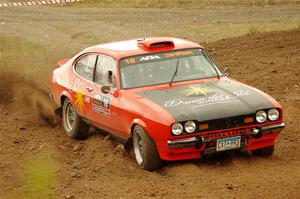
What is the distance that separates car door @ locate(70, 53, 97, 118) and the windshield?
81cm

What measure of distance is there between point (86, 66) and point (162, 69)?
1454 millimetres

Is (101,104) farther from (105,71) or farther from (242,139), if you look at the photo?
(242,139)

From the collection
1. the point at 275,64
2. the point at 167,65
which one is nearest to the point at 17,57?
the point at 275,64

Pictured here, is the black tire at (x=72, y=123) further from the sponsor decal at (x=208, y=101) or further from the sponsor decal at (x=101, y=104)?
the sponsor decal at (x=208, y=101)

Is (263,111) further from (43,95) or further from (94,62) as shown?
(43,95)

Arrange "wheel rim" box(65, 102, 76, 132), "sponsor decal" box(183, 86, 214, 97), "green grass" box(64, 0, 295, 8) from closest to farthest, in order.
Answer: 1. "sponsor decal" box(183, 86, 214, 97)
2. "wheel rim" box(65, 102, 76, 132)
3. "green grass" box(64, 0, 295, 8)

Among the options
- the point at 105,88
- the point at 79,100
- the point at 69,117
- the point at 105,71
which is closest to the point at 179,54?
the point at 105,71

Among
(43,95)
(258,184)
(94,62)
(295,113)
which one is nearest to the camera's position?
(258,184)

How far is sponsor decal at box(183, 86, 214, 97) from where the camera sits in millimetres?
8867

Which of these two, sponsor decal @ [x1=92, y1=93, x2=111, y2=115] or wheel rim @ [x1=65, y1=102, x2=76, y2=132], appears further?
wheel rim @ [x1=65, y1=102, x2=76, y2=132]

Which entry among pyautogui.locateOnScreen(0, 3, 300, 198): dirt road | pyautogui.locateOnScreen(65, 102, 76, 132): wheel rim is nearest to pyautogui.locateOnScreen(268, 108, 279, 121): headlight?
pyautogui.locateOnScreen(0, 3, 300, 198): dirt road

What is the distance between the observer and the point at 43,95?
521 inches

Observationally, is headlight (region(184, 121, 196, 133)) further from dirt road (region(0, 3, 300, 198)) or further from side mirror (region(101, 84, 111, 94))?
side mirror (region(101, 84, 111, 94))

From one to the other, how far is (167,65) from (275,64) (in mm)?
5849
